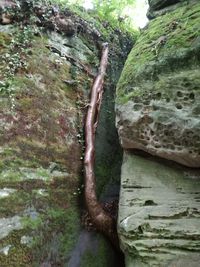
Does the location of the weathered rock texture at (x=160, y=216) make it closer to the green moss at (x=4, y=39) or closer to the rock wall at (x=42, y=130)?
the rock wall at (x=42, y=130)

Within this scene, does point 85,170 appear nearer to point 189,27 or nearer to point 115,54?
point 189,27

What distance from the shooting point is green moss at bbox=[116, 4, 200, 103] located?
5.12 metres

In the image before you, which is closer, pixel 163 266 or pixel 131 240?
pixel 163 266

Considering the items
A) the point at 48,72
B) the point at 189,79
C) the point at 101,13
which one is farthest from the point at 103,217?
the point at 101,13

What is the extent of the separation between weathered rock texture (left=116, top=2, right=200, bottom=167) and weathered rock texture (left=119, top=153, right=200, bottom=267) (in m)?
0.36

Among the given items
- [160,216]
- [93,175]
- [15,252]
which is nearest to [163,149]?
[160,216]

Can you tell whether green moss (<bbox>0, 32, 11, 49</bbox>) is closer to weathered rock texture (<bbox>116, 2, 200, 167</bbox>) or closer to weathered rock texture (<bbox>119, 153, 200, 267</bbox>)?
weathered rock texture (<bbox>116, 2, 200, 167</bbox>)

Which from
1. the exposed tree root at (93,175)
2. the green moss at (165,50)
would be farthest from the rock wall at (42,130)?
the green moss at (165,50)

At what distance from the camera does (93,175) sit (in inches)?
245

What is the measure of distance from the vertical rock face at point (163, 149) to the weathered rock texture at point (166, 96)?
0.04 ft

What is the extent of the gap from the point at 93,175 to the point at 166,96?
2.07 m

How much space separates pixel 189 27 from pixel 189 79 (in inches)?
46.4

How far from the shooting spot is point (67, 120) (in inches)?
269

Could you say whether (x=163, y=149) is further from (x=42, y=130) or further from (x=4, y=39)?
(x=4, y=39)
